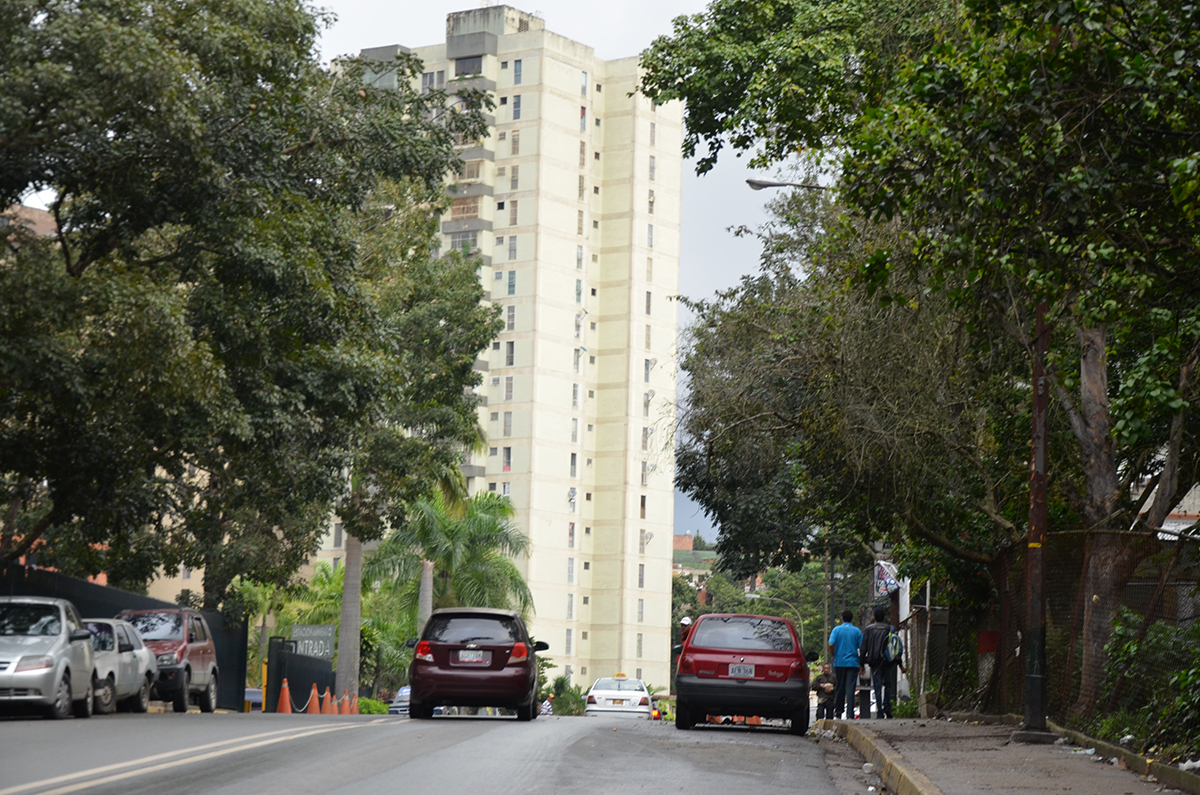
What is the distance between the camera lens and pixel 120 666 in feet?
75.2

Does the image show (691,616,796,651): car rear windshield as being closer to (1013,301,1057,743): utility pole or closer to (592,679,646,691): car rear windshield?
(1013,301,1057,743): utility pole

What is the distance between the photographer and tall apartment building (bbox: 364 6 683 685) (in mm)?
101812

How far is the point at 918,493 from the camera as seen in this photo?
70.3 ft

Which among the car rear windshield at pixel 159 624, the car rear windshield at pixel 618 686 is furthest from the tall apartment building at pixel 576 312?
the car rear windshield at pixel 159 624

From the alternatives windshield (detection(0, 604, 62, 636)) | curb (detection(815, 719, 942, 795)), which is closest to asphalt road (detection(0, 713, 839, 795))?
curb (detection(815, 719, 942, 795))

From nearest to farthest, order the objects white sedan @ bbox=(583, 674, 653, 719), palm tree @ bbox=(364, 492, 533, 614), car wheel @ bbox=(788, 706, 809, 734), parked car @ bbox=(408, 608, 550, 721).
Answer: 1. car wheel @ bbox=(788, 706, 809, 734)
2. parked car @ bbox=(408, 608, 550, 721)
3. white sedan @ bbox=(583, 674, 653, 719)
4. palm tree @ bbox=(364, 492, 533, 614)

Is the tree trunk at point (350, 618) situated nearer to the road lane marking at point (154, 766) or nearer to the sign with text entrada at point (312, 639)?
the sign with text entrada at point (312, 639)

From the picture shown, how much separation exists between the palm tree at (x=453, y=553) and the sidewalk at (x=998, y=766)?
42.4 m

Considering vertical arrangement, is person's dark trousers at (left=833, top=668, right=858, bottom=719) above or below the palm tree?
below

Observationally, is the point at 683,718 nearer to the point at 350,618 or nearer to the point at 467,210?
the point at 350,618

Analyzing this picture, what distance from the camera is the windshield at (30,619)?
19766 millimetres

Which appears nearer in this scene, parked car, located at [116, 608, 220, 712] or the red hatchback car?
the red hatchback car

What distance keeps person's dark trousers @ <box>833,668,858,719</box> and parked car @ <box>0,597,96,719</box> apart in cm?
1151

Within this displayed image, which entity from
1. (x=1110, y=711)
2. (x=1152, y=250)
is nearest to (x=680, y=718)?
(x=1110, y=711)
